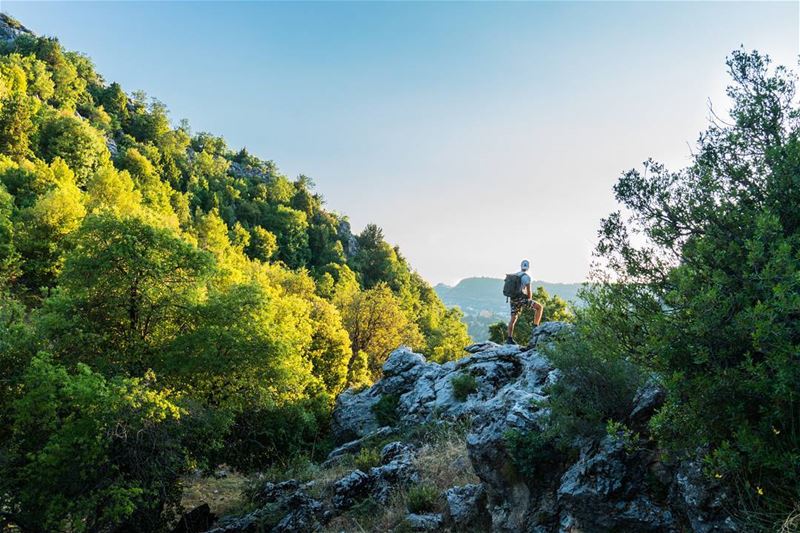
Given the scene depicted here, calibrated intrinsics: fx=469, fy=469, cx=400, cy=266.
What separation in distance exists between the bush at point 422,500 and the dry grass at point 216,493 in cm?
719

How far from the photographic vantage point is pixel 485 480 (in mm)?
8023

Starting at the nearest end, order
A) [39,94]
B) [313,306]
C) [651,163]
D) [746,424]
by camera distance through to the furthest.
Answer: [746,424]
[651,163]
[313,306]
[39,94]

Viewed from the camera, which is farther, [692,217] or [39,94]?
[39,94]

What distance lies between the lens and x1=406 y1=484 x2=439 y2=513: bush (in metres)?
9.41

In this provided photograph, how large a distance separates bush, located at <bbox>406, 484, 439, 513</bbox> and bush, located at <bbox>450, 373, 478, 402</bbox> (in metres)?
7.30

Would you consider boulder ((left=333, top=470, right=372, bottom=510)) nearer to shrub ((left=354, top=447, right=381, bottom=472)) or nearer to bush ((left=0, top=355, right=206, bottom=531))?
shrub ((left=354, top=447, right=381, bottom=472))

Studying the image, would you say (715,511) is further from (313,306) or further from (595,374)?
(313,306)

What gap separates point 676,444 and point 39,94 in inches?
4012

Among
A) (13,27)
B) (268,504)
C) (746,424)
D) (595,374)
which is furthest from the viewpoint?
(13,27)

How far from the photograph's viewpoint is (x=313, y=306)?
124 feet

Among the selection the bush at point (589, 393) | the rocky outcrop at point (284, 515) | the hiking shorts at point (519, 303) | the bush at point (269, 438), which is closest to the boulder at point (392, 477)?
the rocky outcrop at point (284, 515)

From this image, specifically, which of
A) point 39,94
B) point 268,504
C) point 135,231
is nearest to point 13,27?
point 39,94

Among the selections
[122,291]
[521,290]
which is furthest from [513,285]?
[122,291]

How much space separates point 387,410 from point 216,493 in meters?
7.32
